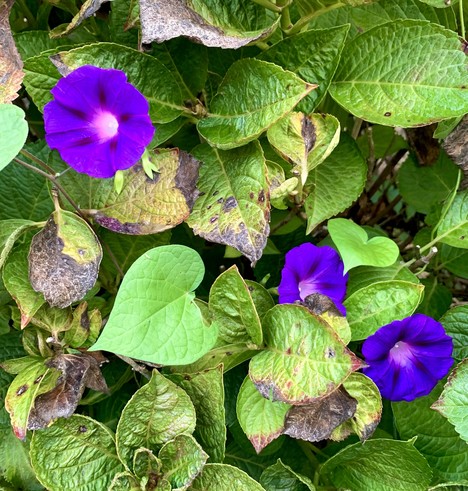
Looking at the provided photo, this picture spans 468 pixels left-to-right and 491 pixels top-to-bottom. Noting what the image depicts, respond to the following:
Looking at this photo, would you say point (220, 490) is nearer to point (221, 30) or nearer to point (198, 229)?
point (198, 229)

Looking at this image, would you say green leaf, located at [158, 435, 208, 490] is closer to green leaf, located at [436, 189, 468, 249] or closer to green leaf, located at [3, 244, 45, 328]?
green leaf, located at [3, 244, 45, 328]

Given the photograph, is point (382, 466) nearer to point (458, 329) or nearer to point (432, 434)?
point (432, 434)

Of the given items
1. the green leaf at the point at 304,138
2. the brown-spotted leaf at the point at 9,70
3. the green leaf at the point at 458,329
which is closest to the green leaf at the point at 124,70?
the brown-spotted leaf at the point at 9,70

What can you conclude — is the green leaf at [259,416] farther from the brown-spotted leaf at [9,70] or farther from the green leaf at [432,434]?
the brown-spotted leaf at [9,70]

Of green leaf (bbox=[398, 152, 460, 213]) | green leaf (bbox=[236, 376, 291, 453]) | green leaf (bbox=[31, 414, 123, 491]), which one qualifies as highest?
green leaf (bbox=[398, 152, 460, 213])

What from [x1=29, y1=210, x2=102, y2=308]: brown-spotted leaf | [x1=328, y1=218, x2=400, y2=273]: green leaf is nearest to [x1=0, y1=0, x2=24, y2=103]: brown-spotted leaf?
[x1=29, y1=210, x2=102, y2=308]: brown-spotted leaf

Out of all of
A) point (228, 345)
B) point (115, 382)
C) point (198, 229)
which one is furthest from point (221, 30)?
point (115, 382)

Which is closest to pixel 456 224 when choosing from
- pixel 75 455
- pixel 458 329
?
pixel 458 329
